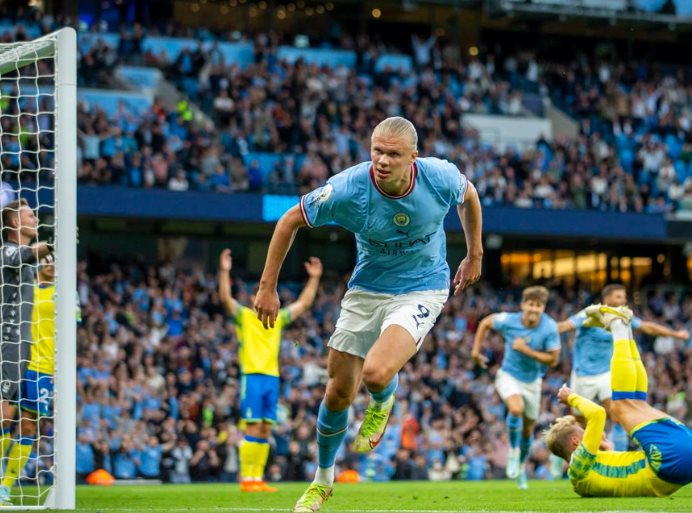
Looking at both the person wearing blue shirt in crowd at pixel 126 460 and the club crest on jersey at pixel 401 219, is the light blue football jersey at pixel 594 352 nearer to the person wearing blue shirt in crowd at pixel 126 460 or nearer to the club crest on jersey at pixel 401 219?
the person wearing blue shirt in crowd at pixel 126 460

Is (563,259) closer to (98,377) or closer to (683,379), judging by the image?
(683,379)

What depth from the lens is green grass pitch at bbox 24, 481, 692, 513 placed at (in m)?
9.69

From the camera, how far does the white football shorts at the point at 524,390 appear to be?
53.0 ft

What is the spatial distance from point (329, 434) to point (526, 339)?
292 inches

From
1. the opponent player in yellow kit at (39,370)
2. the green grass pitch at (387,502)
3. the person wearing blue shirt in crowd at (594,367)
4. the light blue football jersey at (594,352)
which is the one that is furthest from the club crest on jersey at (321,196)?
the light blue football jersey at (594,352)

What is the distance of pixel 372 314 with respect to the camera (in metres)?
9.08

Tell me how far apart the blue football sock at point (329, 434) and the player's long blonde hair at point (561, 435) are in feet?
9.41

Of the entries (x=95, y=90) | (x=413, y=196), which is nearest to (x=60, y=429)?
(x=413, y=196)

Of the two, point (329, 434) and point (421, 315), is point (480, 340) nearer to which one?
point (329, 434)

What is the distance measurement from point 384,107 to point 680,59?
13.4 m

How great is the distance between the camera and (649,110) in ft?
117

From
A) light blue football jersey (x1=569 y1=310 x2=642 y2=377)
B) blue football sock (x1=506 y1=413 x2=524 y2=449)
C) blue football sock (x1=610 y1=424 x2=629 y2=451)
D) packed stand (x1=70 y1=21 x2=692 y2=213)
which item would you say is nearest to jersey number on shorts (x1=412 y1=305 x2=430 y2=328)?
blue football sock (x1=506 y1=413 x2=524 y2=449)

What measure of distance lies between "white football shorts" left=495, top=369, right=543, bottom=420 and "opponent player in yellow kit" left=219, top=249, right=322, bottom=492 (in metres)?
2.95

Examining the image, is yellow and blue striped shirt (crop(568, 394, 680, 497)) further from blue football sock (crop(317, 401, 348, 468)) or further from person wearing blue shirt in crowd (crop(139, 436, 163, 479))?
person wearing blue shirt in crowd (crop(139, 436, 163, 479))
